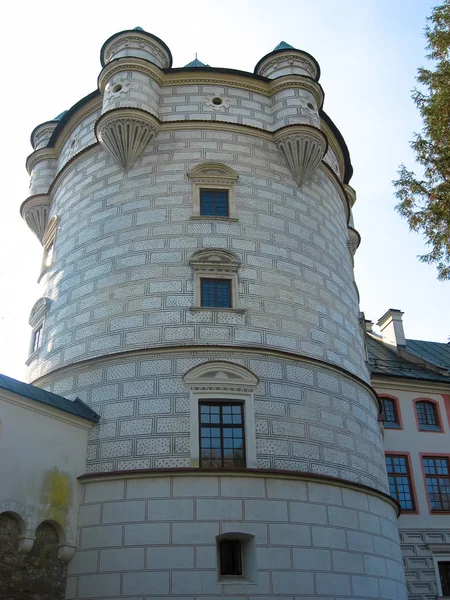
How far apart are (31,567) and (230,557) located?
3.16 metres

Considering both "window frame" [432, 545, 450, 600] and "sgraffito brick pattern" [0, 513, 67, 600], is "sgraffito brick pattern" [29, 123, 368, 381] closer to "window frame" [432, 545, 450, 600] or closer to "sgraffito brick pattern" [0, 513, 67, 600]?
"sgraffito brick pattern" [0, 513, 67, 600]

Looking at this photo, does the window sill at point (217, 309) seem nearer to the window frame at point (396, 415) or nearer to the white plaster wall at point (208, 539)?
the white plaster wall at point (208, 539)

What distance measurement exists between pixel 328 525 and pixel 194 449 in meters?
2.64

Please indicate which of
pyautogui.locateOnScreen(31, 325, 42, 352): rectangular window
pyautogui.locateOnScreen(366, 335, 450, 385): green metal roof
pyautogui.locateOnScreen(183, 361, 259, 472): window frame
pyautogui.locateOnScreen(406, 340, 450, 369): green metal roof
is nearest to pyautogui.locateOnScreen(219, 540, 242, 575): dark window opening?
pyautogui.locateOnScreen(183, 361, 259, 472): window frame

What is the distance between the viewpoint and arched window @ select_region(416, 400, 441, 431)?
20.3m

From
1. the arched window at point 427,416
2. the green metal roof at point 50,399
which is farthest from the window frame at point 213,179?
the arched window at point 427,416

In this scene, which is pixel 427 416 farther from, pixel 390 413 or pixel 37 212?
pixel 37 212

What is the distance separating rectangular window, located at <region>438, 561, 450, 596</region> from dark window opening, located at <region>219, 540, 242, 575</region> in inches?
365

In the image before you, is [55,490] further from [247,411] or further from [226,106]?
[226,106]

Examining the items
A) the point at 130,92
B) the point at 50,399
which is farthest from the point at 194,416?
the point at 130,92

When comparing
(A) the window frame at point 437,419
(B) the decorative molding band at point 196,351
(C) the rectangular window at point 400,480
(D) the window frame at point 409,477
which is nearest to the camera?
(B) the decorative molding band at point 196,351

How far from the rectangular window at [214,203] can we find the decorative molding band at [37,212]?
15.8 feet

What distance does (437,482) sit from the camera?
1922 centimetres

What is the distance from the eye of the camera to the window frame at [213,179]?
47.0ft
